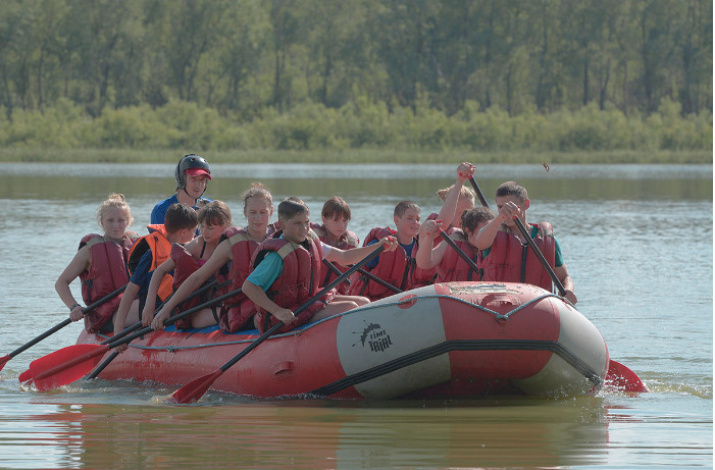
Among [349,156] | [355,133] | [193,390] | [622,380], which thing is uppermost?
[193,390]

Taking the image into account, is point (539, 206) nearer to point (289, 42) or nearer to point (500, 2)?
point (500, 2)

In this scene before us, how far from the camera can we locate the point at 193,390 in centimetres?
660

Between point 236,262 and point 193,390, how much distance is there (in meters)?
0.73

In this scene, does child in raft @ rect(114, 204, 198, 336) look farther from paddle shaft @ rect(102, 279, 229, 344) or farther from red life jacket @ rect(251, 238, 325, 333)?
red life jacket @ rect(251, 238, 325, 333)

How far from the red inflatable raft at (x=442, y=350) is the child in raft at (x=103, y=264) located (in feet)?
4.50

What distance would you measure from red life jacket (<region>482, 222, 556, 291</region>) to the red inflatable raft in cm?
57

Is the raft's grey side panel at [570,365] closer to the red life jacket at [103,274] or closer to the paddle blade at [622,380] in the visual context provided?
the paddle blade at [622,380]

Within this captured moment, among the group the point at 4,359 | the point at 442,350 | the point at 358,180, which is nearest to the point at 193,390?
the point at 442,350

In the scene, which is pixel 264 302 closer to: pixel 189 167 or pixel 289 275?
pixel 289 275

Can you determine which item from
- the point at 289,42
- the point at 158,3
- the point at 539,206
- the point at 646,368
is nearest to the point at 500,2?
the point at 289,42

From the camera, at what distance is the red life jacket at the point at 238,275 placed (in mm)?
6750

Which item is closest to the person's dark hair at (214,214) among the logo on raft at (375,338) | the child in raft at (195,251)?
the child in raft at (195,251)

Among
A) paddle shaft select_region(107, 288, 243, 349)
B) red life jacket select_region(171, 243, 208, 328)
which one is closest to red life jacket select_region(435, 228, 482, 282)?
paddle shaft select_region(107, 288, 243, 349)

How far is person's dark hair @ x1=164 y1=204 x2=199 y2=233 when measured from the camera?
7062 millimetres
